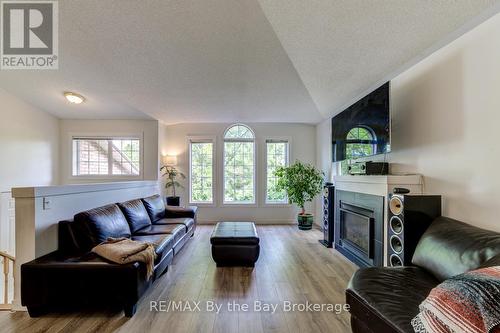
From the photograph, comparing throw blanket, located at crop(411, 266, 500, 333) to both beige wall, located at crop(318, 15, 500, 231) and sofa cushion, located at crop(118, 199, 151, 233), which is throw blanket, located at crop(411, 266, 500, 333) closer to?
beige wall, located at crop(318, 15, 500, 231)

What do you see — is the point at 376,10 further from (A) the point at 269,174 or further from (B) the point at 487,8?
(A) the point at 269,174

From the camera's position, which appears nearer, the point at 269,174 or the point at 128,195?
the point at 128,195

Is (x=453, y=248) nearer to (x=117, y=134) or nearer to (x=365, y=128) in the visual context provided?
(x=365, y=128)

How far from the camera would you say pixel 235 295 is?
8.06 feet

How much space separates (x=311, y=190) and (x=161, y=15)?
4.13m

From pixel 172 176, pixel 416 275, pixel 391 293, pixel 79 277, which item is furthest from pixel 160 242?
pixel 172 176

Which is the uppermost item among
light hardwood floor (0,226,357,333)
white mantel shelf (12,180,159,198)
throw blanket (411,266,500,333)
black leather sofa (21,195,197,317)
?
white mantel shelf (12,180,159,198)

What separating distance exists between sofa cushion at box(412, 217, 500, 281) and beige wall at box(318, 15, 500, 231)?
277mm

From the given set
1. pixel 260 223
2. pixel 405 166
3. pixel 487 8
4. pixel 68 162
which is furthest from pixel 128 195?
pixel 487 8

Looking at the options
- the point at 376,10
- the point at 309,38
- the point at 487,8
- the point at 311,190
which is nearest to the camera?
the point at 487,8

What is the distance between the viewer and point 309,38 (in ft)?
8.32

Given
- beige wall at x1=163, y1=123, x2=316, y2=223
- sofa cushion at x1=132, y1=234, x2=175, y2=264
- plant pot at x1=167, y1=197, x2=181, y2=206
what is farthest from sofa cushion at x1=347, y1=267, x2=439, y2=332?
Answer: plant pot at x1=167, y1=197, x2=181, y2=206

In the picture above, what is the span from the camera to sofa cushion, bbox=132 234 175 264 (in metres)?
2.61

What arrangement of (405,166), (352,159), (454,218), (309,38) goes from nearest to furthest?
(454,218) → (309,38) → (405,166) → (352,159)
